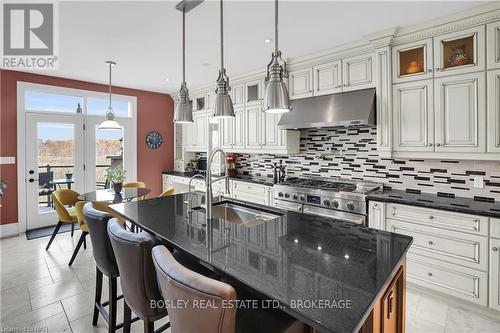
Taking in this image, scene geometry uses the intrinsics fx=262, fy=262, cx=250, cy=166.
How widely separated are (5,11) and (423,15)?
3.87 metres

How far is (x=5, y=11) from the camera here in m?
2.37

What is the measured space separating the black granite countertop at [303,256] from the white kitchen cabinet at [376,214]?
124cm

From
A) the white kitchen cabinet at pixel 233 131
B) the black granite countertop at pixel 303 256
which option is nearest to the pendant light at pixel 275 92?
the black granite countertop at pixel 303 256

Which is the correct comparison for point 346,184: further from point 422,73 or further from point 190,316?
point 190,316

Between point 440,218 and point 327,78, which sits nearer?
point 440,218

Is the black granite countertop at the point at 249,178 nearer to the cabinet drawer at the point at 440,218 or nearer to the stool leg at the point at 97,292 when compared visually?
the cabinet drawer at the point at 440,218

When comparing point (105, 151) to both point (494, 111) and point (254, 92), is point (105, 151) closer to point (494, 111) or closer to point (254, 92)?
point (254, 92)

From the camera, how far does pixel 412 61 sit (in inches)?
109

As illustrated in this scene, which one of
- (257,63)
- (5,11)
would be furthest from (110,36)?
(257,63)

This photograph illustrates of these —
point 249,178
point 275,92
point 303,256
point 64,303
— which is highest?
point 275,92

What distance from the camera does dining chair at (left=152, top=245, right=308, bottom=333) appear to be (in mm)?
869

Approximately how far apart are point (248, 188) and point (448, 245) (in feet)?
8.59

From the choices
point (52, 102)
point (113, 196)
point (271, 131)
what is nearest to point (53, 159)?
point (52, 102)

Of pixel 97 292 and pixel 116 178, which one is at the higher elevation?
pixel 116 178
